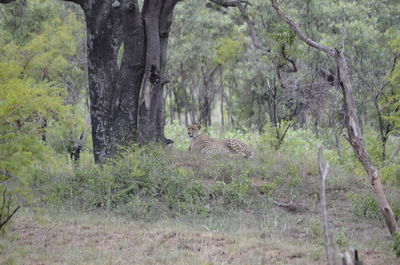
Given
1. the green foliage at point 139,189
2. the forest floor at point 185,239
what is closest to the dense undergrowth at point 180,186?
the green foliage at point 139,189

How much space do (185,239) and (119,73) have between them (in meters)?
5.02

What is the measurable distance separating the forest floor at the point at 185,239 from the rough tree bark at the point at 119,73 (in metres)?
2.56

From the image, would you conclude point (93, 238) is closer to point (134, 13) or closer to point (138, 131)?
point (138, 131)

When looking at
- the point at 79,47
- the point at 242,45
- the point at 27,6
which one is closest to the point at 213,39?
the point at 242,45

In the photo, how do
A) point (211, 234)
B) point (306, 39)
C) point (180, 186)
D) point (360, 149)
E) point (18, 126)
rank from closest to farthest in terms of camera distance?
point (18, 126), point (360, 149), point (211, 234), point (306, 39), point (180, 186)

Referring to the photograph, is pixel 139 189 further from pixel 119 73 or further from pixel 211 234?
pixel 119 73

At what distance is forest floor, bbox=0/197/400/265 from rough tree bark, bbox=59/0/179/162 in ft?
8.41

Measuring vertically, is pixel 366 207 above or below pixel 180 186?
below

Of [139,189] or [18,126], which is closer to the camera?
[18,126]

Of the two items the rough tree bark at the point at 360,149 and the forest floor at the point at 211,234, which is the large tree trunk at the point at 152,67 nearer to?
the forest floor at the point at 211,234

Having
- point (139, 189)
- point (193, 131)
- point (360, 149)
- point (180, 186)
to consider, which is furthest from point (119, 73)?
point (360, 149)

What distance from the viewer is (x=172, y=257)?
800cm

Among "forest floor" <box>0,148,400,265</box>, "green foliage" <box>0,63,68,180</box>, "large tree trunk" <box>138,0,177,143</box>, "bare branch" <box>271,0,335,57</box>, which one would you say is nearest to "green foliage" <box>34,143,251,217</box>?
"forest floor" <box>0,148,400,265</box>

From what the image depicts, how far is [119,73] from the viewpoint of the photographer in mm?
12766
